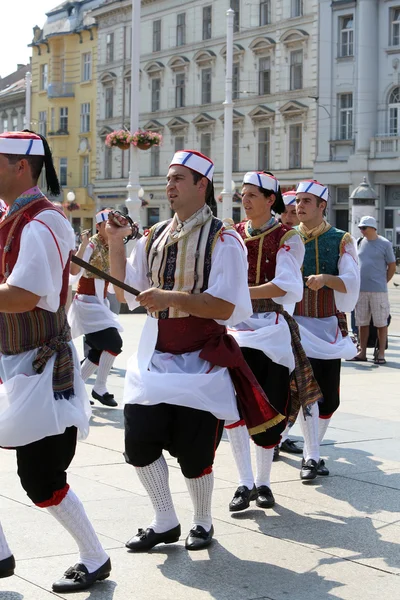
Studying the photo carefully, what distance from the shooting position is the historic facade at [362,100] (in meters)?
41.4

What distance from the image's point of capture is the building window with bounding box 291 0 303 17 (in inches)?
A: 1746

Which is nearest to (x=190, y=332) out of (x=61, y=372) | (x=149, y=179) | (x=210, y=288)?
(x=210, y=288)

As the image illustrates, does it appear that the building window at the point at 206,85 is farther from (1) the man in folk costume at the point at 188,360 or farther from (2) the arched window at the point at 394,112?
(1) the man in folk costume at the point at 188,360

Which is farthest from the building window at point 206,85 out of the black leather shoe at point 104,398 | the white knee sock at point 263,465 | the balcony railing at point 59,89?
the white knee sock at point 263,465

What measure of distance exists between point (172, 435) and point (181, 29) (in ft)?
159

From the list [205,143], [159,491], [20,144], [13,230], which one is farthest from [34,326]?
[205,143]

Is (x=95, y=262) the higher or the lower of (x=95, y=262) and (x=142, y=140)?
the lower

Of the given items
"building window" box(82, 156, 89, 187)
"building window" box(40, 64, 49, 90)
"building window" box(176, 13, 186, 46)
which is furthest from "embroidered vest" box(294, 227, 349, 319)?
"building window" box(40, 64, 49, 90)

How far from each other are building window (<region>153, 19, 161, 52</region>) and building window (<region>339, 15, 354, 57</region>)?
44.0 ft

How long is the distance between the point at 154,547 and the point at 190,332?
3.48 ft

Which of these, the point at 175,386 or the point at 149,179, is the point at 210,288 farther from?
the point at 149,179

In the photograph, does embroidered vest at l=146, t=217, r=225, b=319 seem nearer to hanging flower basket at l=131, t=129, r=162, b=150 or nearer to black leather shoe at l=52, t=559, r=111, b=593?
black leather shoe at l=52, t=559, r=111, b=593

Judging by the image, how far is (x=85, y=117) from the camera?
200ft

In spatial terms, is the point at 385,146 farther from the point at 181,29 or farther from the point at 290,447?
the point at 290,447
